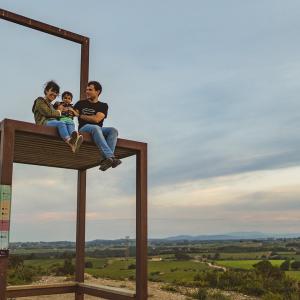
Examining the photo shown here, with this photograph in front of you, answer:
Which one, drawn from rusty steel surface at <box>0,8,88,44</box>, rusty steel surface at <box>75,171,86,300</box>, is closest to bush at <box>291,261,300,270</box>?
rusty steel surface at <box>75,171,86,300</box>

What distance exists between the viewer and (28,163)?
5973 millimetres

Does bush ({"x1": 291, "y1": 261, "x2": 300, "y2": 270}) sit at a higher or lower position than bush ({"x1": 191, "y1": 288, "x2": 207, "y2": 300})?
lower

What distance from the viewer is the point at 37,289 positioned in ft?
19.4

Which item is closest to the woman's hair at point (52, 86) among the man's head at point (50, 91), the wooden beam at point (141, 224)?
the man's head at point (50, 91)

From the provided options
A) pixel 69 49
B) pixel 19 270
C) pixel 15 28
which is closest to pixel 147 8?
pixel 69 49

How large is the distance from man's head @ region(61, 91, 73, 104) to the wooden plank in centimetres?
236

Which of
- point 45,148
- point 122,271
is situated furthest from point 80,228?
point 122,271

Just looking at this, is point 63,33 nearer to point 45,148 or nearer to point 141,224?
point 45,148

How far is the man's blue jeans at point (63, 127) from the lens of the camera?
175 inches

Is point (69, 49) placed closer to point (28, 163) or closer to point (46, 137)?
point (28, 163)

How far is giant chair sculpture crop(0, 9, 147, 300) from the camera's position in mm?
4074

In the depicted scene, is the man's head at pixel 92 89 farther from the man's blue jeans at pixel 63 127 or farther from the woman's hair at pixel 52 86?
the man's blue jeans at pixel 63 127

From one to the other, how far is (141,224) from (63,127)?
4.82 ft

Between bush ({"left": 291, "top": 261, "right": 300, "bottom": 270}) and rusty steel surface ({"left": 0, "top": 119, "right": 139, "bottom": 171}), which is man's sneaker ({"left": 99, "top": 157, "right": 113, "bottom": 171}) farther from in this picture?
bush ({"left": 291, "top": 261, "right": 300, "bottom": 270})
